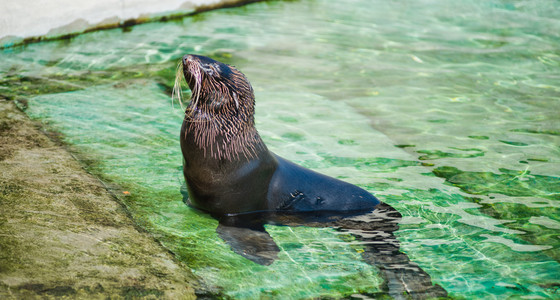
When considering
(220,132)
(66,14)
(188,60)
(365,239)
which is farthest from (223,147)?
(66,14)

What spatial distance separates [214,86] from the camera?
4.53 meters

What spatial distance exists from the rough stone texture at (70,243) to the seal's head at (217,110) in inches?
31.8

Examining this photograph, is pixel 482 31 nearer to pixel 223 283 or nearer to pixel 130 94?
pixel 130 94

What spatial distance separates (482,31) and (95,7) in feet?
23.9

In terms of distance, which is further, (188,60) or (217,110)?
(217,110)

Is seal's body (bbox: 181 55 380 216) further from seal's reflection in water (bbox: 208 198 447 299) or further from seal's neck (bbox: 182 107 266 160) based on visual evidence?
seal's reflection in water (bbox: 208 198 447 299)

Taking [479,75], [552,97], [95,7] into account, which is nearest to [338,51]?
[479,75]

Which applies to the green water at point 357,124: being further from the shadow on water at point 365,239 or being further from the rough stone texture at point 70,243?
the rough stone texture at point 70,243

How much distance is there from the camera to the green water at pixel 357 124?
4.32 meters

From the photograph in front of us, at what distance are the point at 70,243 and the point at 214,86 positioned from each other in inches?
59.9

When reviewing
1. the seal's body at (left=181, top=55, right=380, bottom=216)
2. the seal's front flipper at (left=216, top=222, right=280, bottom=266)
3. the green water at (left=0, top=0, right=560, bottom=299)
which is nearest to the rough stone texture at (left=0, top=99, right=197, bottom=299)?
the green water at (left=0, top=0, right=560, bottom=299)

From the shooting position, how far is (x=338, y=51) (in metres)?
10.4

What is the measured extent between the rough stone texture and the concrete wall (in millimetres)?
4832

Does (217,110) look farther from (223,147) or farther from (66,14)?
(66,14)
